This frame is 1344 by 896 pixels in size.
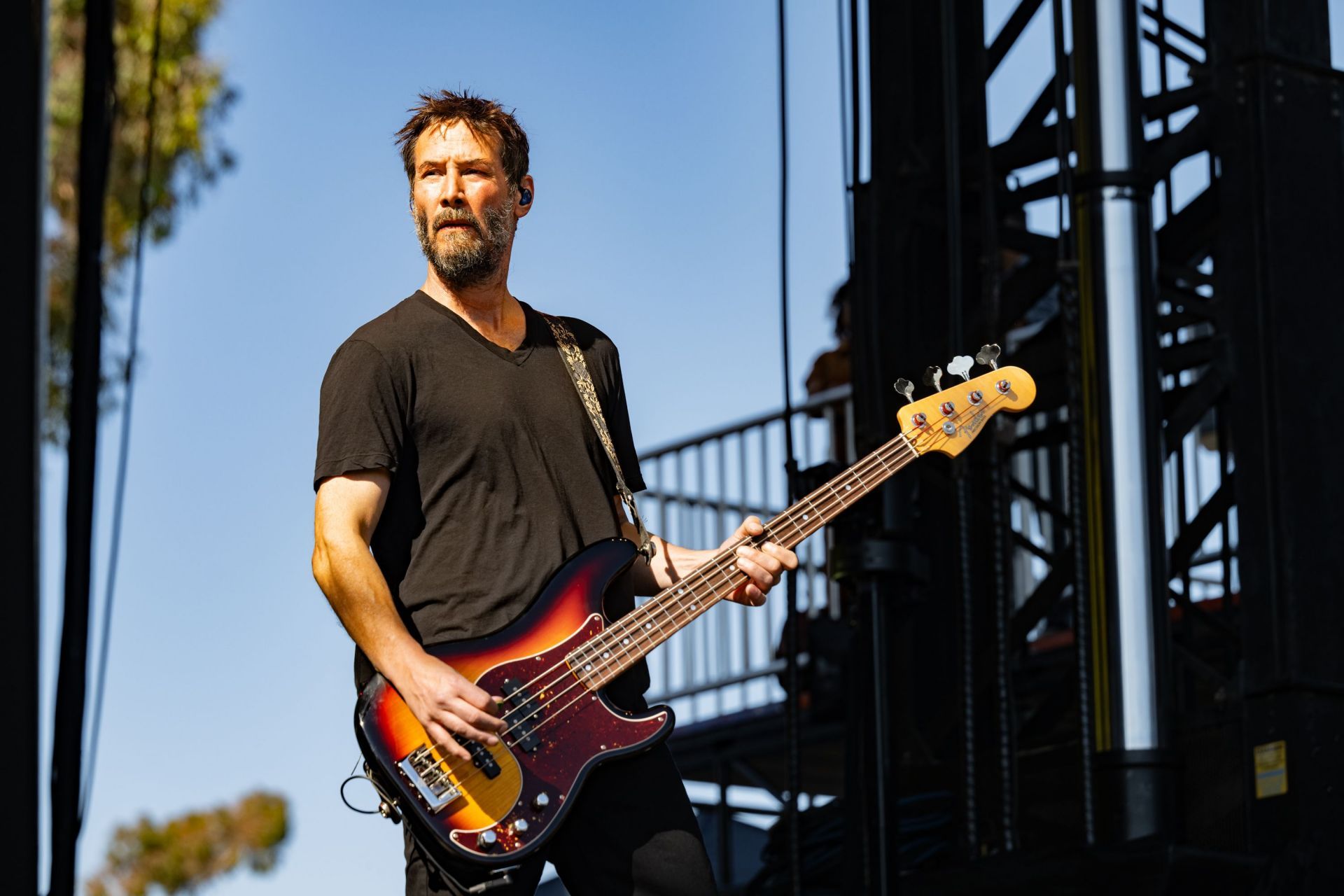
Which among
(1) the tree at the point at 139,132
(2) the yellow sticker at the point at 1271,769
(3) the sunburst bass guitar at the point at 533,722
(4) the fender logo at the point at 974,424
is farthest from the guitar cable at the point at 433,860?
(1) the tree at the point at 139,132

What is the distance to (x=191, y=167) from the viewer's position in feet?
50.5

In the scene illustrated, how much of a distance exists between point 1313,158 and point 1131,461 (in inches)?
39.5

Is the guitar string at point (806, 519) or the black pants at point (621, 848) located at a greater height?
the guitar string at point (806, 519)

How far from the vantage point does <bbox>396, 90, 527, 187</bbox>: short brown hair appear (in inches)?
130

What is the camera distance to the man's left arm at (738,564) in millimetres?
3275

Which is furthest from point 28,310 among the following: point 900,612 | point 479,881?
point 900,612

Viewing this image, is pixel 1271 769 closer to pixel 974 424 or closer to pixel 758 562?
pixel 974 424

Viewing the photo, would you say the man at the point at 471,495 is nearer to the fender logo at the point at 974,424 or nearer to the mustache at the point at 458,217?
the mustache at the point at 458,217

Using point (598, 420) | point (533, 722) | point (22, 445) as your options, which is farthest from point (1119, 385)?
point (22, 445)

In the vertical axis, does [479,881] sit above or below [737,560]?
below

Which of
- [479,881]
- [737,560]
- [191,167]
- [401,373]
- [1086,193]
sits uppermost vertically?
[191,167]

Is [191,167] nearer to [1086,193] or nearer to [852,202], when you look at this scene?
[852,202]

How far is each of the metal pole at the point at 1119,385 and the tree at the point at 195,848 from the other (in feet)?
39.6

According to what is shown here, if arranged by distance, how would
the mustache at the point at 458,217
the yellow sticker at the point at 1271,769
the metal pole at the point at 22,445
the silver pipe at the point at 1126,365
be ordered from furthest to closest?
the silver pipe at the point at 1126,365 → the yellow sticker at the point at 1271,769 → the mustache at the point at 458,217 → the metal pole at the point at 22,445
